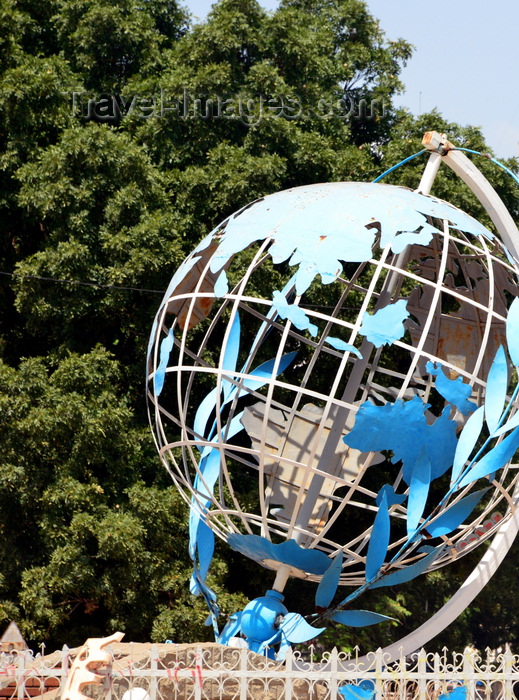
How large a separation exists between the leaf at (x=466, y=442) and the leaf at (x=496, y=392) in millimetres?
74

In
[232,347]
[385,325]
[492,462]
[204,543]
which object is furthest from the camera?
[204,543]

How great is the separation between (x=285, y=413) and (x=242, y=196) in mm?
3554

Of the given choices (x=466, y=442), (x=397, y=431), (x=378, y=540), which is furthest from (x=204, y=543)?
(x=466, y=442)

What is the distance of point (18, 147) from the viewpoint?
40.9 ft

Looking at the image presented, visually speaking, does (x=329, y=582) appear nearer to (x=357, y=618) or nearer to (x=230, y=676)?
(x=357, y=618)

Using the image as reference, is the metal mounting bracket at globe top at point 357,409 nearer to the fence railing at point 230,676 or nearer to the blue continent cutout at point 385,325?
the blue continent cutout at point 385,325

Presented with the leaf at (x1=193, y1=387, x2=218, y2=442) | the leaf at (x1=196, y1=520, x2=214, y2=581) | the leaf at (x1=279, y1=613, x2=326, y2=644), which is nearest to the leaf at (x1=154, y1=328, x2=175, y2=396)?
the leaf at (x1=193, y1=387, x2=218, y2=442)

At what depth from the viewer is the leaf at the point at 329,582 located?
7219 millimetres

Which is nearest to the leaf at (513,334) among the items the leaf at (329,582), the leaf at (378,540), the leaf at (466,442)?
the leaf at (466,442)

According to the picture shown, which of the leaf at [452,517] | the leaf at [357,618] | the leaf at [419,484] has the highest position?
the leaf at [419,484]

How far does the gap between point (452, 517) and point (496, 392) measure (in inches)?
35.5

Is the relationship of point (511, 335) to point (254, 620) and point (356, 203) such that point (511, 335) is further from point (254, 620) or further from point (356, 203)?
point (254, 620)

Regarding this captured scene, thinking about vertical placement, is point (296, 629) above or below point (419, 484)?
below

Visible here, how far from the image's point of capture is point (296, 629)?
290 inches
